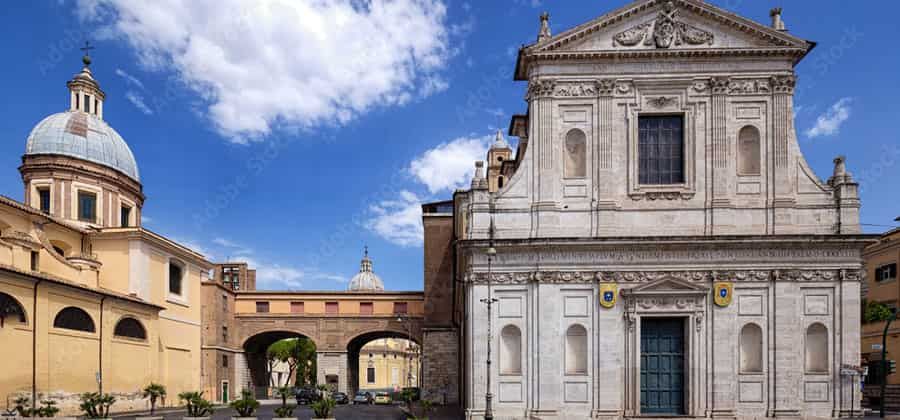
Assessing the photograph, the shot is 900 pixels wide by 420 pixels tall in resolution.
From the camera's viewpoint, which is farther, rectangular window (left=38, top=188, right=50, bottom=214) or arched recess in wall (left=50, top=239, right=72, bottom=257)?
rectangular window (left=38, top=188, right=50, bottom=214)

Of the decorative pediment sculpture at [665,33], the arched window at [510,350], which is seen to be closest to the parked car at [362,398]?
the arched window at [510,350]

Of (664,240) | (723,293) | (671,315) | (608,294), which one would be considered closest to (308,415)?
(608,294)

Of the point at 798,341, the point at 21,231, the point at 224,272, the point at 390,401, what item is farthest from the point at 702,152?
the point at 224,272

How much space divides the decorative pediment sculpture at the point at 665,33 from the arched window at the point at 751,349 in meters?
11.7

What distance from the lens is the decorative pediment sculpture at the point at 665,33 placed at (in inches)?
1139

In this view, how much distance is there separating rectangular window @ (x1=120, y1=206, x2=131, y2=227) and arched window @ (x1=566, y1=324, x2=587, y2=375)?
35.9 meters

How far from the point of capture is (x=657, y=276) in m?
28.0

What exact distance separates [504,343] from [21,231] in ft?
81.8

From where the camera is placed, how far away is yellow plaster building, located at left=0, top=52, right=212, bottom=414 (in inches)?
1236

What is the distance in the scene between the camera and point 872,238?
27188mm

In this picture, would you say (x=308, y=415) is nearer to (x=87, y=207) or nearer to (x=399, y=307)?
(x=399, y=307)

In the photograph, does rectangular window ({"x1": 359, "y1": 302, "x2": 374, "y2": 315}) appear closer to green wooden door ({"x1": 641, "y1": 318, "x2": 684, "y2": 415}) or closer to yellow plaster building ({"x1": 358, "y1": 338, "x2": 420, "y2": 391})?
green wooden door ({"x1": 641, "y1": 318, "x2": 684, "y2": 415})

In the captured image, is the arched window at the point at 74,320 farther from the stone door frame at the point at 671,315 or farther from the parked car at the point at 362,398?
the stone door frame at the point at 671,315

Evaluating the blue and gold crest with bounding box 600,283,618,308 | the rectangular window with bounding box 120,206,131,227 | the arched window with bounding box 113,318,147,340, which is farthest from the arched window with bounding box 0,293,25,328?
the blue and gold crest with bounding box 600,283,618,308
